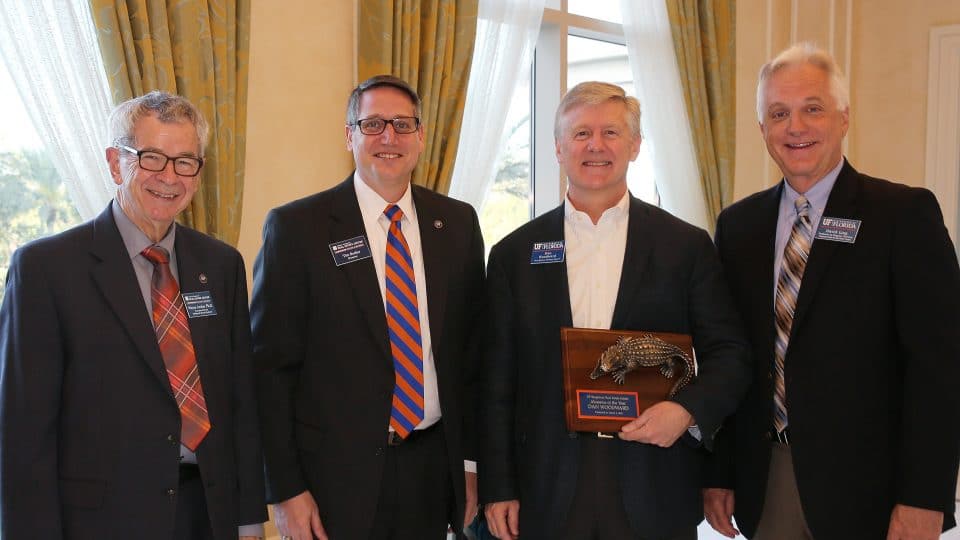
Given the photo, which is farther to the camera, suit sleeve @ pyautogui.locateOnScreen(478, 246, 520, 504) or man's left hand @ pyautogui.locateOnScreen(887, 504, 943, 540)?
suit sleeve @ pyautogui.locateOnScreen(478, 246, 520, 504)

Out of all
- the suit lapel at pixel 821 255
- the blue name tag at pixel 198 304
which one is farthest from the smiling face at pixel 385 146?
the suit lapel at pixel 821 255

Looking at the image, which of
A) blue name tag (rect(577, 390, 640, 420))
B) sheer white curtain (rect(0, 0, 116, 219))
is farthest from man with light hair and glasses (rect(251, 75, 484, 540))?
sheer white curtain (rect(0, 0, 116, 219))

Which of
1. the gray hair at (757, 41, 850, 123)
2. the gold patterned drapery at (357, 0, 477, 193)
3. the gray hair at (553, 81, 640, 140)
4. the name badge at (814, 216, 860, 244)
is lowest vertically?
the name badge at (814, 216, 860, 244)

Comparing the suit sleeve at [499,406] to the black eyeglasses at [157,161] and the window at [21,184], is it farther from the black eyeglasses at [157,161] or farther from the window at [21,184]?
the window at [21,184]

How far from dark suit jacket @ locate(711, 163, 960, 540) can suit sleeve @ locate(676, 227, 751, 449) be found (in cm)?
16

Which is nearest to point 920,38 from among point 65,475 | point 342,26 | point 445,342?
point 342,26

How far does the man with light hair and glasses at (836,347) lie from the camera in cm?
235

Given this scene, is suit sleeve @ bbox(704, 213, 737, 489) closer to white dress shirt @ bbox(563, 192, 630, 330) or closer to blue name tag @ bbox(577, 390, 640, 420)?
white dress shirt @ bbox(563, 192, 630, 330)

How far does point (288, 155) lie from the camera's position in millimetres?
4070

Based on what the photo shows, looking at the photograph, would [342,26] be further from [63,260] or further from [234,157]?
[63,260]

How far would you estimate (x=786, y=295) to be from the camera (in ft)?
8.38

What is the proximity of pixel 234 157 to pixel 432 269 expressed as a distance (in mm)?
1489

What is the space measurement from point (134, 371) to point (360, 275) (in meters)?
0.69

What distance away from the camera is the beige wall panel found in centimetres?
392
